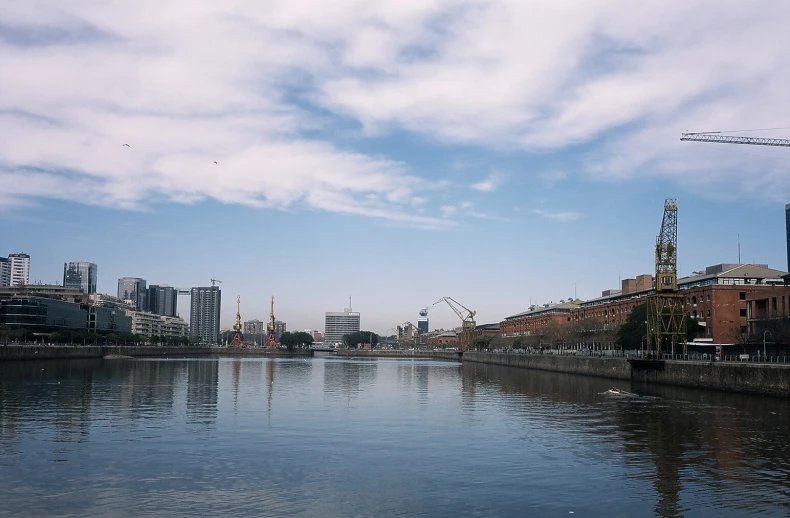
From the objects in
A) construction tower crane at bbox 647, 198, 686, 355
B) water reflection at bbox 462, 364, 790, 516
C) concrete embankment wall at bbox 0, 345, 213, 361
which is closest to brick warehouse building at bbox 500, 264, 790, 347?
construction tower crane at bbox 647, 198, 686, 355

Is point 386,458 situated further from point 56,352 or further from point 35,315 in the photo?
point 35,315

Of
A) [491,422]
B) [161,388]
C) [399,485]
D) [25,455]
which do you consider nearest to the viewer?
[399,485]

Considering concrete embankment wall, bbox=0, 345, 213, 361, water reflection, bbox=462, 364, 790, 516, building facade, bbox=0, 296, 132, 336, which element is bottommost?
water reflection, bbox=462, 364, 790, 516

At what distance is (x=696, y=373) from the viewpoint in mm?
68312

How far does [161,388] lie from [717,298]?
7557 centimetres

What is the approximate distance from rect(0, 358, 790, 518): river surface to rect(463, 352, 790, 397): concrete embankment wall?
4538 mm

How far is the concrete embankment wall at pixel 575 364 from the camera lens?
87.8m

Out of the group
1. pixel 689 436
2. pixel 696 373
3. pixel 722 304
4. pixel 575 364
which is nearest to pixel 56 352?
pixel 575 364

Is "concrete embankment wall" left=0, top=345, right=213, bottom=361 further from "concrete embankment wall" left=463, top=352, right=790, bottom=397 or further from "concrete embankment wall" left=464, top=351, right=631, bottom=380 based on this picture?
"concrete embankment wall" left=463, top=352, right=790, bottom=397

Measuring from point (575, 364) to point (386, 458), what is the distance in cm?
8048

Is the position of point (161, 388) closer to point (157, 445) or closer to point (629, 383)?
point (157, 445)

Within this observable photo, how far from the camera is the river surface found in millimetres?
21906

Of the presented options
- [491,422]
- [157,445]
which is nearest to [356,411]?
[491,422]

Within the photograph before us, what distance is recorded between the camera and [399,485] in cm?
2456
